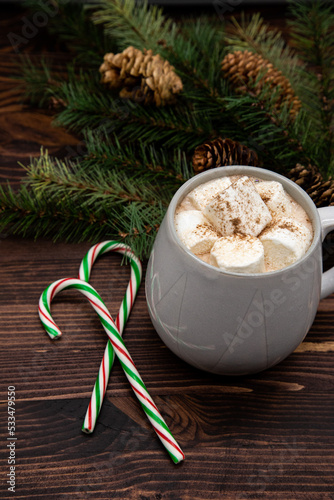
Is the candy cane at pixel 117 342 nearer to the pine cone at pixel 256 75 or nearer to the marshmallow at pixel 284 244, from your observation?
the marshmallow at pixel 284 244

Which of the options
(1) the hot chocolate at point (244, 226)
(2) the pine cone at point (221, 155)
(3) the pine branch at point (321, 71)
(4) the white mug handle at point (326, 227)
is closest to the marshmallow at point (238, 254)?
(1) the hot chocolate at point (244, 226)

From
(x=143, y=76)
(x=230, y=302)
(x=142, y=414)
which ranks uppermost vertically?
(x=143, y=76)

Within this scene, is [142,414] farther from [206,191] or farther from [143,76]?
[143,76]

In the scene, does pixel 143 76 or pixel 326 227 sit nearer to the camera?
pixel 326 227

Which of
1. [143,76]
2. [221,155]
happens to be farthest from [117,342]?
[143,76]

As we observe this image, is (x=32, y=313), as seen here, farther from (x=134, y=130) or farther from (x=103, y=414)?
(x=134, y=130)

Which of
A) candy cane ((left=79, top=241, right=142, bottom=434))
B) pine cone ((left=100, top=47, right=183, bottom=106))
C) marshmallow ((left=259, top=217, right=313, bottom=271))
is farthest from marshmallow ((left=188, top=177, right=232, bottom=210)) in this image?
pine cone ((left=100, top=47, right=183, bottom=106))

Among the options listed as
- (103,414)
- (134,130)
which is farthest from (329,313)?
(134,130)
